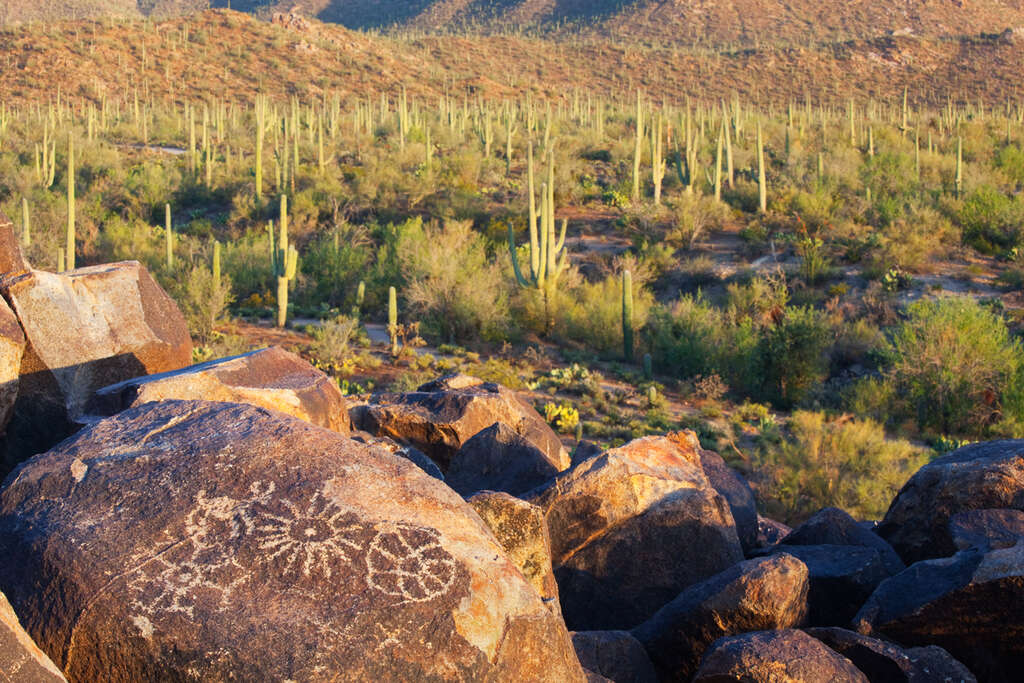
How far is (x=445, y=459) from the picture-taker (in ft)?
22.4

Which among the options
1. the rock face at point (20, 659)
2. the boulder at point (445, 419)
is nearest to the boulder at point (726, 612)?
the boulder at point (445, 419)

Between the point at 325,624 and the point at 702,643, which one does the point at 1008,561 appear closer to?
the point at 702,643

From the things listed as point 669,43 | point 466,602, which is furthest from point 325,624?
point 669,43

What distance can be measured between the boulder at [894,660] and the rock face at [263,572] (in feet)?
4.75

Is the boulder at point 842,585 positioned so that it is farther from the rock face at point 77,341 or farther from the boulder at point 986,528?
the rock face at point 77,341

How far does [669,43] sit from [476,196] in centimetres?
4870

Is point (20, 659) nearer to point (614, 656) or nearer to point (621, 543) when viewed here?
point (614, 656)

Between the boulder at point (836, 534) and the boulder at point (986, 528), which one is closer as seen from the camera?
the boulder at point (986, 528)

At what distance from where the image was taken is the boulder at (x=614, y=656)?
400cm

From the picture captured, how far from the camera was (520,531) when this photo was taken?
3.92 meters

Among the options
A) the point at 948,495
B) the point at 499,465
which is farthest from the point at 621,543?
the point at 948,495

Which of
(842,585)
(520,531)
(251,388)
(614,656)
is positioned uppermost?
(251,388)

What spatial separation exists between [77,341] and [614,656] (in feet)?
13.3

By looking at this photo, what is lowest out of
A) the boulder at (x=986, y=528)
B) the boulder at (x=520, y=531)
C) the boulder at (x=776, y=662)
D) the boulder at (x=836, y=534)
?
the boulder at (x=836, y=534)
